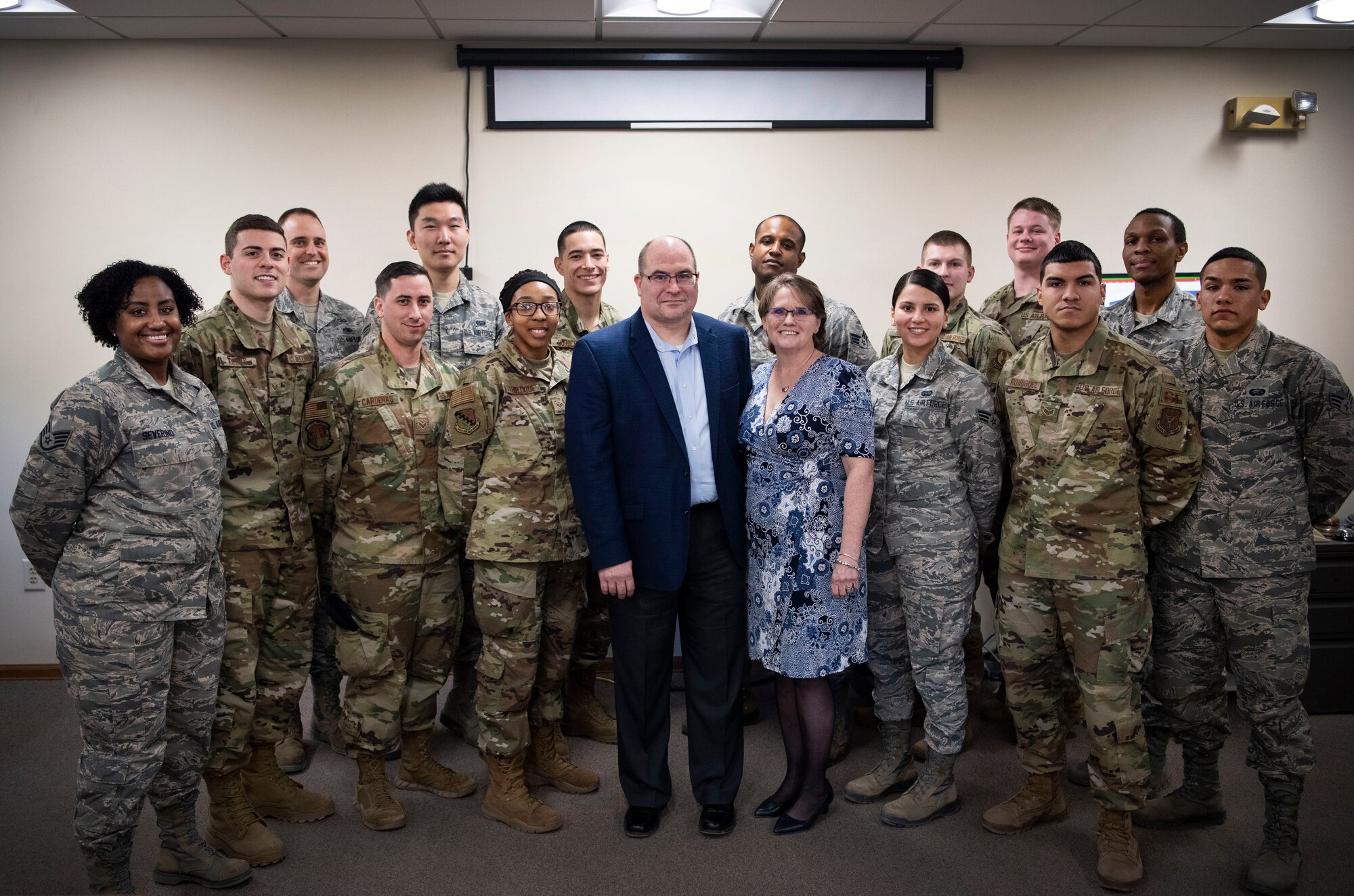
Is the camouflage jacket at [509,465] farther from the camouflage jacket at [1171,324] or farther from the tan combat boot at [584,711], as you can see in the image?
the camouflage jacket at [1171,324]

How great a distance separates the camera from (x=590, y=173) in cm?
441

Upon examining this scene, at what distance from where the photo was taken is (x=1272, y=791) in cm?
258

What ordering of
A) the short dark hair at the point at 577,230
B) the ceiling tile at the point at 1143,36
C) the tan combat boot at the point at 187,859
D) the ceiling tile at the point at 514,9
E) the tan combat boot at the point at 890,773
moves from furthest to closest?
the ceiling tile at the point at 1143,36
the ceiling tile at the point at 514,9
the short dark hair at the point at 577,230
the tan combat boot at the point at 890,773
the tan combat boot at the point at 187,859

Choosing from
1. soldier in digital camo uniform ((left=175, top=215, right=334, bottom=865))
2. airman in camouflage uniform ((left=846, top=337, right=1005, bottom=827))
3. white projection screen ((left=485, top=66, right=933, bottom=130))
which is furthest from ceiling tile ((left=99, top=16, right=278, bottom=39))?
airman in camouflage uniform ((left=846, top=337, right=1005, bottom=827))

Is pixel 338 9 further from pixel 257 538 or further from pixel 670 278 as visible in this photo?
pixel 257 538

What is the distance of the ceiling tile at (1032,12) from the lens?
3844mm

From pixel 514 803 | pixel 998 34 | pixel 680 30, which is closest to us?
pixel 514 803

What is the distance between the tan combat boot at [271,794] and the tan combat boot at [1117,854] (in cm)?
251

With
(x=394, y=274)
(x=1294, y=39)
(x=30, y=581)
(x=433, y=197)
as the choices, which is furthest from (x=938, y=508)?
(x=30, y=581)

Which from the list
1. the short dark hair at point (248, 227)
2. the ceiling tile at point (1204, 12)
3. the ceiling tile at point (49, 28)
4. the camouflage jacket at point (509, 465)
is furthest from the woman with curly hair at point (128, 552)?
the ceiling tile at point (1204, 12)

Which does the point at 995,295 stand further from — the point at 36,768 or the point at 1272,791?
the point at 36,768

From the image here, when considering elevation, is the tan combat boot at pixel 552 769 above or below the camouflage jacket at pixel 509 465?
below

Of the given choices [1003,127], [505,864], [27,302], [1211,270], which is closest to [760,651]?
[505,864]

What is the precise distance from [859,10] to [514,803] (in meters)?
3.63
